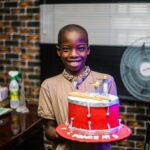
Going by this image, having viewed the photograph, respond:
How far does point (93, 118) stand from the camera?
4.62ft

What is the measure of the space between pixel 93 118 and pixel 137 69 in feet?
4.87

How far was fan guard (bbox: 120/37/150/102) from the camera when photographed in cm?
277

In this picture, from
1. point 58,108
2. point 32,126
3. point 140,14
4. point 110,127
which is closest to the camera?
point 110,127

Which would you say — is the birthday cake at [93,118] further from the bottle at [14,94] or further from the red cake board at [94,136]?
the bottle at [14,94]

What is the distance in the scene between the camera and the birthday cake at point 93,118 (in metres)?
1.38

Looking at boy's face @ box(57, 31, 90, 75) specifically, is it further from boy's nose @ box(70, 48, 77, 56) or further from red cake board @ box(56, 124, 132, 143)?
red cake board @ box(56, 124, 132, 143)

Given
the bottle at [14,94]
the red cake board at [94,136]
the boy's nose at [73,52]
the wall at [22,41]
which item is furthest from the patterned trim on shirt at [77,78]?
the wall at [22,41]

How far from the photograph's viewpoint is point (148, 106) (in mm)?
3033

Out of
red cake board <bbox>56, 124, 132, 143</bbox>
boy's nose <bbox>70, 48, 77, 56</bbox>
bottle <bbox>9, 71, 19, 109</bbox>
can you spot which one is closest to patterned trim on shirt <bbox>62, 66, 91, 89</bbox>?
boy's nose <bbox>70, 48, 77, 56</bbox>

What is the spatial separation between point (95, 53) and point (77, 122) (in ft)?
5.76

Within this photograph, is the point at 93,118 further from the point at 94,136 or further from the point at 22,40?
the point at 22,40

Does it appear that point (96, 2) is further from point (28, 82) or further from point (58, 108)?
point (58, 108)

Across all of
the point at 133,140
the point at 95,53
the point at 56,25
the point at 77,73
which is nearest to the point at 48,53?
the point at 56,25

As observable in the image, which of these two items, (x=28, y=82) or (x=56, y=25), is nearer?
(x=56, y=25)
